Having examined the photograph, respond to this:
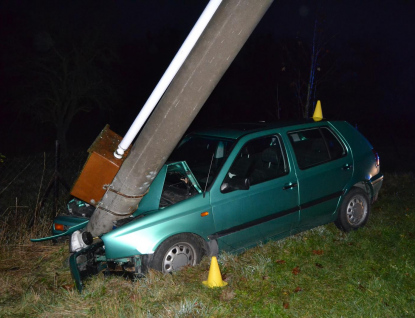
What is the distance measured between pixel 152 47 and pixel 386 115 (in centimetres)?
1576

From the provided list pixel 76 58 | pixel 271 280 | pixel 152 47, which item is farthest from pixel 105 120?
pixel 271 280

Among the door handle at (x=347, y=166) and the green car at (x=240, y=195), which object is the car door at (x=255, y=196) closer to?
the green car at (x=240, y=195)

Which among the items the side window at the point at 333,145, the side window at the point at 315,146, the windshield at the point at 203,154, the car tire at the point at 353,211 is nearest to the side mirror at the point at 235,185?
the windshield at the point at 203,154

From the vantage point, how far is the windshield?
17.2ft

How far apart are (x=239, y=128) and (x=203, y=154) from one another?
57cm

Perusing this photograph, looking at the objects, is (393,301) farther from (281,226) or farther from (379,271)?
(281,226)

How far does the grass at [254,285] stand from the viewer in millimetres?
3891

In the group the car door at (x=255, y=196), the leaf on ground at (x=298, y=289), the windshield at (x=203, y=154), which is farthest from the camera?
the windshield at (x=203, y=154)

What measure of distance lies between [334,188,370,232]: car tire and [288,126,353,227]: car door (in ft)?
0.58

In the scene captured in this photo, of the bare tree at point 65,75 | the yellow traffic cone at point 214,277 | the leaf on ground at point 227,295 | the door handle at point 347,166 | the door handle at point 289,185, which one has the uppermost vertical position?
the bare tree at point 65,75

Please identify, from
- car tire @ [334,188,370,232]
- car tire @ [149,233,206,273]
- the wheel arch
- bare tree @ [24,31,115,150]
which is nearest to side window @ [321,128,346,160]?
car tire @ [334,188,370,232]

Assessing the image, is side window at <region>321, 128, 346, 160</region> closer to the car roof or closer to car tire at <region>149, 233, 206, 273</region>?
the car roof

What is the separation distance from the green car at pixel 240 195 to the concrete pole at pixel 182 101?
300 millimetres

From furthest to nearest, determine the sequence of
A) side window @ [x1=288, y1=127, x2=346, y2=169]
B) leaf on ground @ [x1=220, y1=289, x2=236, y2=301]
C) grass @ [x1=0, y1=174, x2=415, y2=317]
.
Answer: side window @ [x1=288, y1=127, x2=346, y2=169]
leaf on ground @ [x1=220, y1=289, x2=236, y2=301]
grass @ [x1=0, y1=174, x2=415, y2=317]
